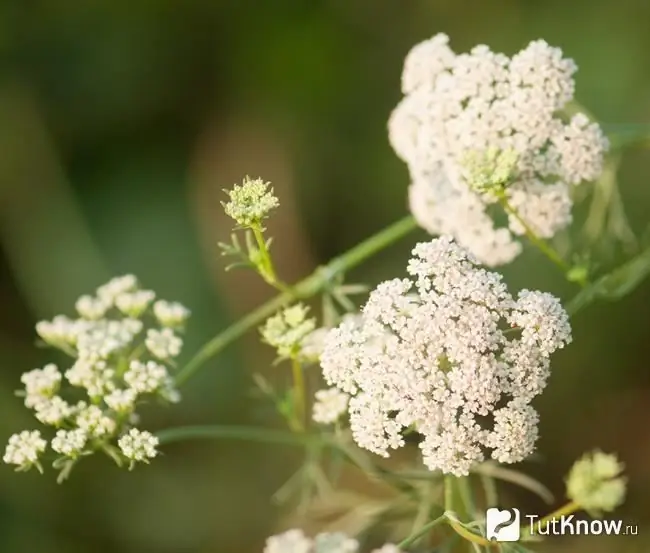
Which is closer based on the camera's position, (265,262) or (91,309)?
(265,262)

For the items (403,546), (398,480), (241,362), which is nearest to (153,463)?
(241,362)

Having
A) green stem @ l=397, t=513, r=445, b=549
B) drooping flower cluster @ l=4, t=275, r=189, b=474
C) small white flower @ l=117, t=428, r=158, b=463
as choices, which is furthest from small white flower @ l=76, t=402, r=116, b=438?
green stem @ l=397, t=513, r=445, b=549

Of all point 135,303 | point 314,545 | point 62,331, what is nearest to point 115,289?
point 135,303

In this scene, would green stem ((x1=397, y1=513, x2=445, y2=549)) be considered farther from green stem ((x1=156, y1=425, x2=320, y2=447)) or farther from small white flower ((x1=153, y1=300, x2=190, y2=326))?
small white flower ((x1=153, y1=300, x2=190, y2=326))

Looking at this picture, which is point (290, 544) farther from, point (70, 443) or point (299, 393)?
point (299, 393)

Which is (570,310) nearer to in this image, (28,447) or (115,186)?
(28,447)

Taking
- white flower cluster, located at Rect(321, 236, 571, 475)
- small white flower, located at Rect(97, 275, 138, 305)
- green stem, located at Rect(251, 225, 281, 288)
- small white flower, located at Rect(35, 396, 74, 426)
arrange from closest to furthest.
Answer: white flower cluster, located at Rect(321, 236, 571, 475)
green stem, located at Rect(251, 225, 281, 288)
small white flower, located at Rect(35, 396, 74, 426)
small white flower, located at Rect(97, 275, 138, 305)
